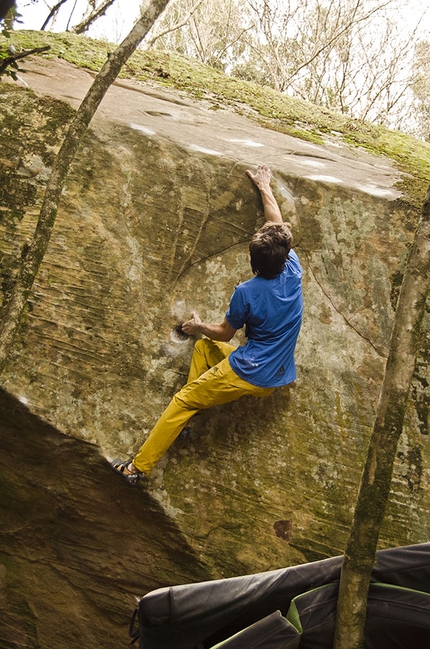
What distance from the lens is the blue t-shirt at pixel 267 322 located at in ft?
12.5

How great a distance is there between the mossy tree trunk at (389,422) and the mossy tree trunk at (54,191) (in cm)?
240

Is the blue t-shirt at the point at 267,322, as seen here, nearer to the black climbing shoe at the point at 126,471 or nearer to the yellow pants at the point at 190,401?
the yellow pants at the point at 190,401

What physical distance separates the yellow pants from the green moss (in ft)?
11.4

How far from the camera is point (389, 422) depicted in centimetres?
292

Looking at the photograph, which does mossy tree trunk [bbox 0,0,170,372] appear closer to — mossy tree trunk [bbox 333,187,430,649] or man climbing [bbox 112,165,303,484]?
man climbing [bbox 112,165,303,484]

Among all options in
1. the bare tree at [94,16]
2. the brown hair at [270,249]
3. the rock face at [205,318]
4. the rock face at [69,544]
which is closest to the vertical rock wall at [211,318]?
the rock face at [205,318]

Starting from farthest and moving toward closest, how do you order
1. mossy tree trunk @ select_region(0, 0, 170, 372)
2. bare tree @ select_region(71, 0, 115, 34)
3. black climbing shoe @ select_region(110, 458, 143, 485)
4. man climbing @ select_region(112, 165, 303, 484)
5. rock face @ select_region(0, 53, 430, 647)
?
bare tree @ select_region(71, 0, 115, 34), rock face @ select_region(0, 53, 430, 647), black climbing shoe @ select_region(110, 458, 143, 485), man climbing @ select_region(112, 165, 303, 484), mossy tree trunk @ select_region(0, 0, 170, 372)

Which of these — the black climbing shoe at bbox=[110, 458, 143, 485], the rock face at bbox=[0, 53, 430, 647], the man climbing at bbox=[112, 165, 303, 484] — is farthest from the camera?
the rock face at bbox=[0, 53, 430, 647]

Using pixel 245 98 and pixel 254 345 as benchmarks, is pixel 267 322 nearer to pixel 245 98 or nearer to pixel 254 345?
pixel 254 345

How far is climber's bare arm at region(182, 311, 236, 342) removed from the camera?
13.2 ft

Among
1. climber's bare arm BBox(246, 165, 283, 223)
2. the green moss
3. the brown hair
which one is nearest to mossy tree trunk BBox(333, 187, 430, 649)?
the brown hair

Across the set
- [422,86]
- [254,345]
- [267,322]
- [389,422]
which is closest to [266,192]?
[267,322]

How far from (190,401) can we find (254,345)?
64cm

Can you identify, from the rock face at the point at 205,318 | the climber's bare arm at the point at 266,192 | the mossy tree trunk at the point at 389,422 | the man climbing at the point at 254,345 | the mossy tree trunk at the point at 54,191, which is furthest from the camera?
the climber's bare arm at the point at 266,192
